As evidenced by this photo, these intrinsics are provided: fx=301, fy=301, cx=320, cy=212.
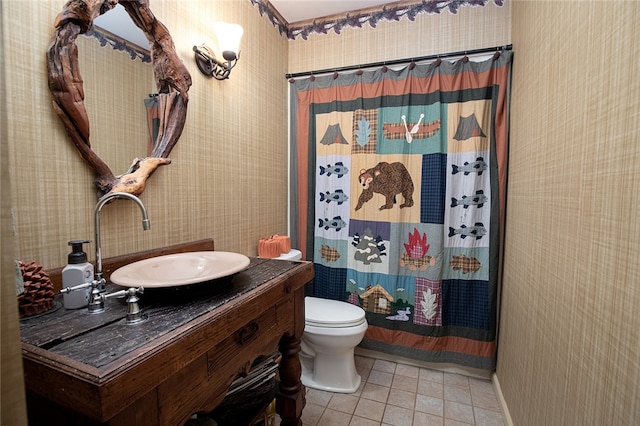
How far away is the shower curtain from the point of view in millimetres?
1928

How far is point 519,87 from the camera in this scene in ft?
5.46

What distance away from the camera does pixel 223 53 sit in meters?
1.61

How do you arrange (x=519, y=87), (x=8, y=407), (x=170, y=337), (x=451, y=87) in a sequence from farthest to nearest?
(x=451, y=87)
(x=519, y=87)
(x=170, y=337)
(x=8, y=407)

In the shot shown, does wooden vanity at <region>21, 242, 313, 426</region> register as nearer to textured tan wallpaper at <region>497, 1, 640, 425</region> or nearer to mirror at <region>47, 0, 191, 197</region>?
mirror at <region>47, 0, 191, 197</region>

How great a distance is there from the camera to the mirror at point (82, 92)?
37.5 inches

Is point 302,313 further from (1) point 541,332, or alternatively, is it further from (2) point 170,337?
(1) point 541,332

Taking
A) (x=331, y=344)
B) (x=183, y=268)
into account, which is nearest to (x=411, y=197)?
(x=331, y=344)

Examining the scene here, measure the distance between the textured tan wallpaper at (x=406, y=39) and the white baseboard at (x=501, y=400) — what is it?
2138mm

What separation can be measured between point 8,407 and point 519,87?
2.15 metres

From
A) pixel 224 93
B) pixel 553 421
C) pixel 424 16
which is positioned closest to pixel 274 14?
pixel 224 93

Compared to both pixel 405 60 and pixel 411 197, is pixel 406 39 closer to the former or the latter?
pixel 405 60

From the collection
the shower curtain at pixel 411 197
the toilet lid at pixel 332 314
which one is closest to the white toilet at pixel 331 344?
the toilet lid at pixel 332 314

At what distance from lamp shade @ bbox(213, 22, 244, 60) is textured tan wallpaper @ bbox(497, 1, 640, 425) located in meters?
1.44

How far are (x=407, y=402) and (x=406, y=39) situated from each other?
7.77 ft
